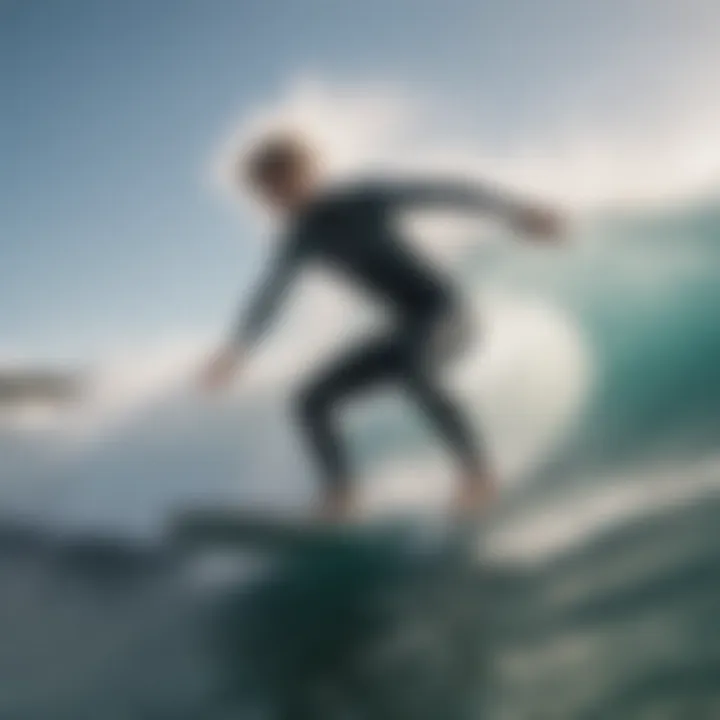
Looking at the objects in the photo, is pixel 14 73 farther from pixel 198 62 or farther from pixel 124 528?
pixel 124 528

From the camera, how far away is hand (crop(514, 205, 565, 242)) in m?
1.58

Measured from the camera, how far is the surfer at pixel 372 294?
5.07 feet

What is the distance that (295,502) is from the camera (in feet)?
5.13

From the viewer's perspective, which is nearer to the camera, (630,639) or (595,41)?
(630,639)

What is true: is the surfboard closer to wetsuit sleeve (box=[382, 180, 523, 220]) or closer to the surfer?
the surfer

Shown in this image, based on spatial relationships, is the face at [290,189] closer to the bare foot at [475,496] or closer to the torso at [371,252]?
the torso at [371,252]

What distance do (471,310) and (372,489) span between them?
294 mm

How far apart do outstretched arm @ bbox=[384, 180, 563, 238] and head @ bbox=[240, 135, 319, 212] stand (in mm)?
132

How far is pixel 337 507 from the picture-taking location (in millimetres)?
1552

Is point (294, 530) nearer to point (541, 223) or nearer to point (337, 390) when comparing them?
point (337, 390)

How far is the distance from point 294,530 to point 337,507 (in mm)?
71

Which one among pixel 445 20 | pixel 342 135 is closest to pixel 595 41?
pixel 445 20

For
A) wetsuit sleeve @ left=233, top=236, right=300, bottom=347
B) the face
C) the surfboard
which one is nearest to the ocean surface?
the surfboard

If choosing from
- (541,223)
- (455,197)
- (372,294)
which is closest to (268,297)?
(372,294)
